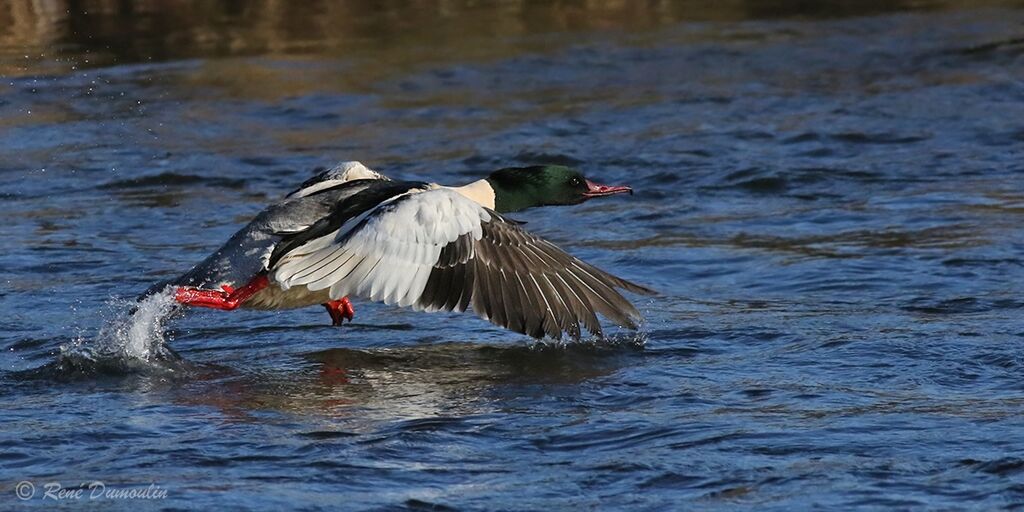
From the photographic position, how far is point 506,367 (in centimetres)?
673

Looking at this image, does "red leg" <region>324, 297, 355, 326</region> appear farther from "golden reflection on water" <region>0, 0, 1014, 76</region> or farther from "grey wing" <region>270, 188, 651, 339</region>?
"golden reflection on water" <region>0, 0, 1014, 76</region>

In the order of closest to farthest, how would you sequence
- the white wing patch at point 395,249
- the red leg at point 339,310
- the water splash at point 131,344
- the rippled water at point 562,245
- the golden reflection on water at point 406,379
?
1. the rippled water at point 562,245
2. the golden reflection on water at point 406,379
3. the white wing patch at point 395,249
4. the water splash at point 131,344
5. the red leg at point 339,310

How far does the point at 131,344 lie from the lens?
22.1 feet

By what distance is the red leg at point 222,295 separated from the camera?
6910 mm

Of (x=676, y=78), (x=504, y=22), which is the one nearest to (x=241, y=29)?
(x=504, y=22)

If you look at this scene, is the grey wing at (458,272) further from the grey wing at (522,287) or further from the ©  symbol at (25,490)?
the ©  symbol at (25,490)

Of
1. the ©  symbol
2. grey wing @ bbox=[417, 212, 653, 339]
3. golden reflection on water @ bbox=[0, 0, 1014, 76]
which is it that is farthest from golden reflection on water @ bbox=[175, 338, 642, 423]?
golden reflection on water @ bbox=[0, 0, 1014, 76]

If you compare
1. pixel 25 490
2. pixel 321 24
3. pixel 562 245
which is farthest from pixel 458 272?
pixel 321 24

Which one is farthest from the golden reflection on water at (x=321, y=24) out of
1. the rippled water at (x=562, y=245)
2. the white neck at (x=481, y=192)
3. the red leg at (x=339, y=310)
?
the red leg at (x=339, y=310)
